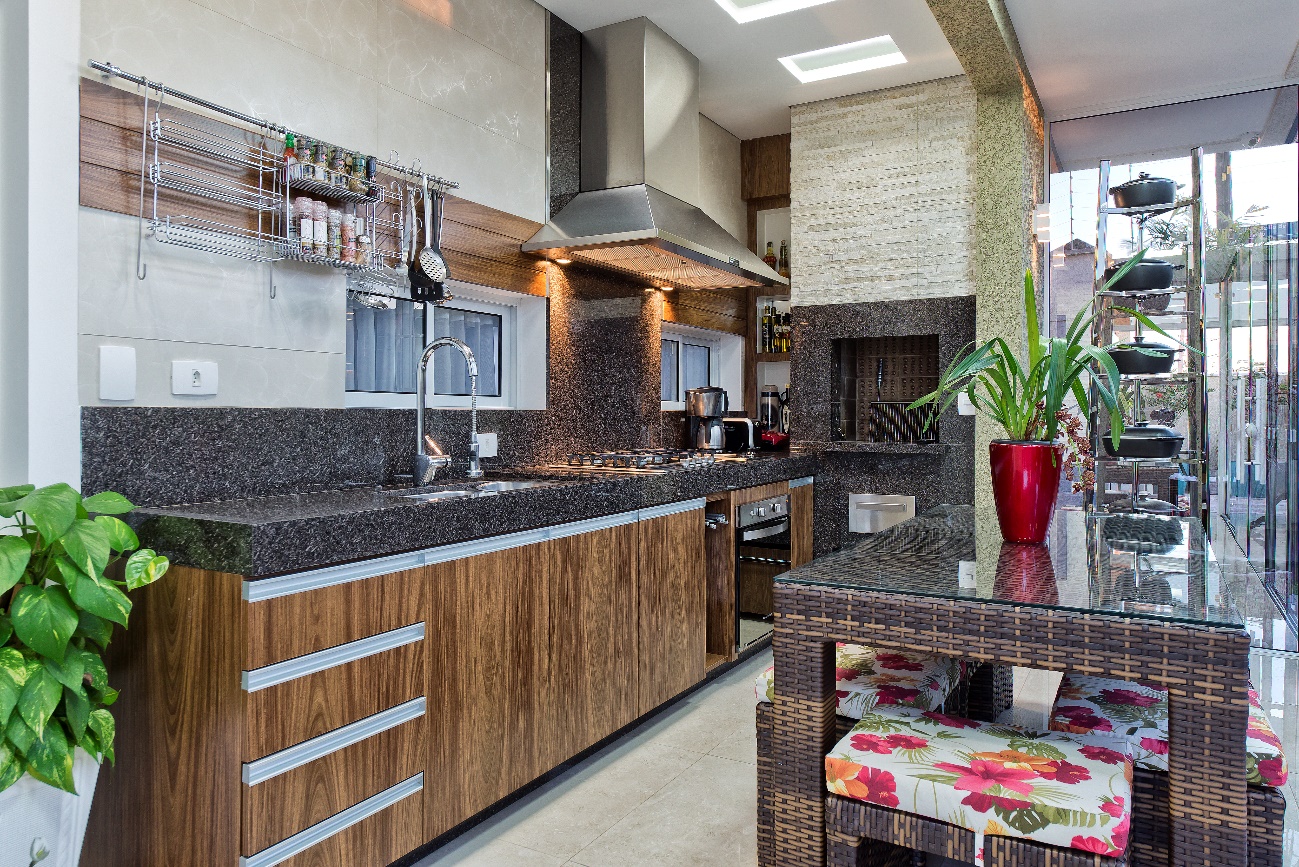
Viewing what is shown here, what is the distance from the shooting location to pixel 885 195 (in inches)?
165

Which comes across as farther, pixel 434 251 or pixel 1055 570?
pixel 434 251

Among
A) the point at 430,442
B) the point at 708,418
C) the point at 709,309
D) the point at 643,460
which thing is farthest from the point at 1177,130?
the point at 430,442

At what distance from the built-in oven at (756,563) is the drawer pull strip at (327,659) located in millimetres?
1749

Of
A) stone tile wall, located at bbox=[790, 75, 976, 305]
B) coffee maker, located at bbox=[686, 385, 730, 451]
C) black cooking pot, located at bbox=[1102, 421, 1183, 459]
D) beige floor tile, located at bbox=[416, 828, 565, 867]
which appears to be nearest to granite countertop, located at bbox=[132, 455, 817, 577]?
beige floor tile, located at bbox=[416, 828, 565, 867]

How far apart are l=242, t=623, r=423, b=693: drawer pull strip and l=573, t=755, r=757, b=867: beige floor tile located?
2.30ft

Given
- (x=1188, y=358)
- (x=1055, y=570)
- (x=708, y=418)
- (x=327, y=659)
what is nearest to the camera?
(x=1055, y=570)

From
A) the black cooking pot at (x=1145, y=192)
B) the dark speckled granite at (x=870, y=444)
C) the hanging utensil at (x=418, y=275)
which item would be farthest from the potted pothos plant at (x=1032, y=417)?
the dark speckled granite at (x=870, y=444)

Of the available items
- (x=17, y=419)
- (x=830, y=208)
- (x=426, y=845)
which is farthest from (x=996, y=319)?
(x=17, y=419)

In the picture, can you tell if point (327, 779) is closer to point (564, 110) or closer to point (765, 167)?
point (564, 110)

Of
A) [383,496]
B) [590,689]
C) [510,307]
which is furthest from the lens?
[510,307]

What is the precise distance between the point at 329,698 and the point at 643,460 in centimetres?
197

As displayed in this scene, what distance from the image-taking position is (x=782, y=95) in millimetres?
4238

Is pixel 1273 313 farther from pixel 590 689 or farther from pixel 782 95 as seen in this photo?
pixel 590 689

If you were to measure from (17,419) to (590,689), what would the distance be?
159cm
